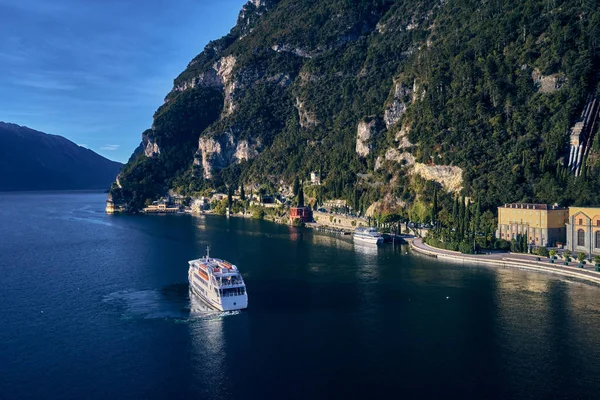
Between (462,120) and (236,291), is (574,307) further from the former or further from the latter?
(462,120)

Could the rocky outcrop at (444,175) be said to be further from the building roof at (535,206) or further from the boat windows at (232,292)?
the boat windows at (232,292)

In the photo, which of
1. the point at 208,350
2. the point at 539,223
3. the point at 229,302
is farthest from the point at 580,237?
the point at 208,350

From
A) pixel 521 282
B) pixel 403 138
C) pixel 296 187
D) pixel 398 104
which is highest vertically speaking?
pixel 398 104

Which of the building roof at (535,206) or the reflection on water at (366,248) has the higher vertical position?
the building roof at (535,206)

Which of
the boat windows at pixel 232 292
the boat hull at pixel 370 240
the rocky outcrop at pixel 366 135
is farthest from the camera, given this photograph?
the rocky outcrop at pixel 366 135

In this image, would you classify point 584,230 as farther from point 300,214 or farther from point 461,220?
point 300,214

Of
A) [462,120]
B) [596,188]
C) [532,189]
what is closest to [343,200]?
[462,120]

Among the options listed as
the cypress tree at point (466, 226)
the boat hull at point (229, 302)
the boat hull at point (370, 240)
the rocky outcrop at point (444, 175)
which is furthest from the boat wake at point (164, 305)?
the rocky outcrop at point (444, 175)
